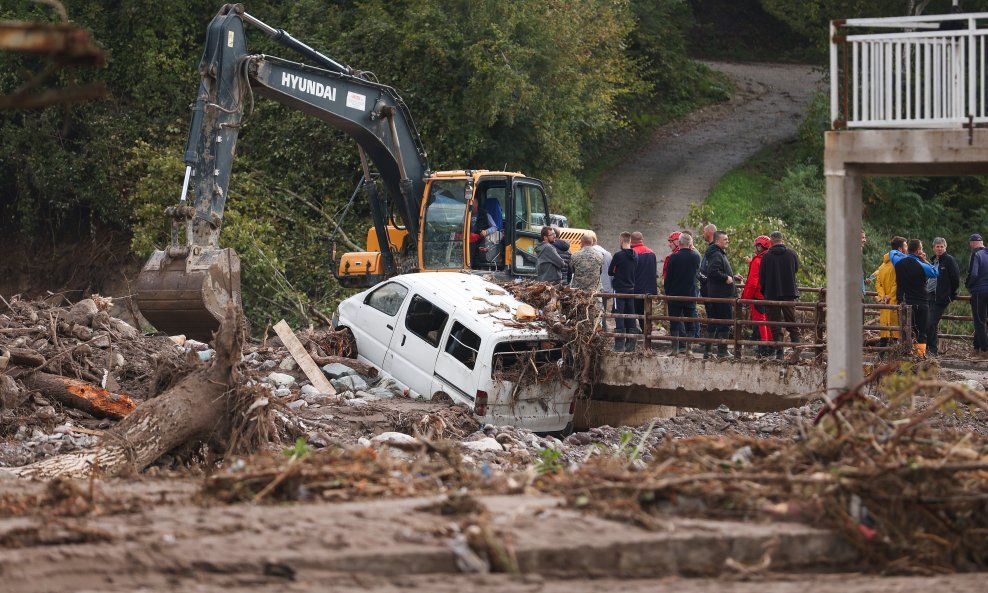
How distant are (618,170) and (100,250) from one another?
1407 cm

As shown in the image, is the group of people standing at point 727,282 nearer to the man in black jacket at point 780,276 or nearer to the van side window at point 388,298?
the man in black jacket at point 780,276

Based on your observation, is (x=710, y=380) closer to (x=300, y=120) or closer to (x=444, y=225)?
(x=444, y=225)

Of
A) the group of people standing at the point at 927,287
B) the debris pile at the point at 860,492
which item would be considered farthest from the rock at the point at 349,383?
the debris pile at the point at 860,492

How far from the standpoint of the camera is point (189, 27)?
31.5m

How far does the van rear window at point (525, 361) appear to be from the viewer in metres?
15.0

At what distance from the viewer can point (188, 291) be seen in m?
14.3

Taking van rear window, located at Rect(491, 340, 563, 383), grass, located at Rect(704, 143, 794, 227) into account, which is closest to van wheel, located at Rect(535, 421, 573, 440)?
van rear window, located at Rect(491, 340, 563, 383)

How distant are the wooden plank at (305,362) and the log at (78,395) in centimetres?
270

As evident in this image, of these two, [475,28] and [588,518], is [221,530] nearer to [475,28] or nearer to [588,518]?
[588,518]

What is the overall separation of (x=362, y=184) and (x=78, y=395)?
7.51 metres

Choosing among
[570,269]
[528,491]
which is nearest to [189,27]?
[570,269]

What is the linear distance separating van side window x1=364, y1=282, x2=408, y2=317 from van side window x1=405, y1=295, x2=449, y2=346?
277mm

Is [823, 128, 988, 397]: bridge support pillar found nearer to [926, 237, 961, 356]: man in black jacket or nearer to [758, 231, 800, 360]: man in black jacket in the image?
[758, 231, 800, 360]: man in black jacket

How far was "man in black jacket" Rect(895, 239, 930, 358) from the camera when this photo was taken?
1678 centimetres
